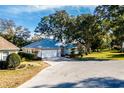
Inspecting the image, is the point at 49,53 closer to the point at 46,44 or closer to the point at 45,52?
the point at 45,52

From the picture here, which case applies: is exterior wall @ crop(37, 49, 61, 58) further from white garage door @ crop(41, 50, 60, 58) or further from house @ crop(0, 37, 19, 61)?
house @ crop(0, 37, 19, 61)

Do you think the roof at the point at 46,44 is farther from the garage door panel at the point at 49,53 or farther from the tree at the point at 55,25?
the tree at the point at 55,25

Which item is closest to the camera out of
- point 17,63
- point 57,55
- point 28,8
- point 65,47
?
point 28,8

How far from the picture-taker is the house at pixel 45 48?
133ft

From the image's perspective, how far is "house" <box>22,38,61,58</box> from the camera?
40416 millimetres

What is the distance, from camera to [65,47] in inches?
1905

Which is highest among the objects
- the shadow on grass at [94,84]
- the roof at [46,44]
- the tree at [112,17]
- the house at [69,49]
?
the tree at [112,17]

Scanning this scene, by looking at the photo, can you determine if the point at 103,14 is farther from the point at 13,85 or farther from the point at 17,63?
the point at 13,85

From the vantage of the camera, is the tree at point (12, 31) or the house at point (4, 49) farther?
the tree at point (12, 31)

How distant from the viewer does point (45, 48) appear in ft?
142

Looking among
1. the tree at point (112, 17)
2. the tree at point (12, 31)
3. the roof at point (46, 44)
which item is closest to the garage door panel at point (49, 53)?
the roof at point (46, 44)

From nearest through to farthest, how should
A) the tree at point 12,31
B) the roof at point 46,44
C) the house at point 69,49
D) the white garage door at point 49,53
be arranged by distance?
the tree at point 12,31, the roof at point 46,44, the white garage door at point 49,53, the house at point 69,49
